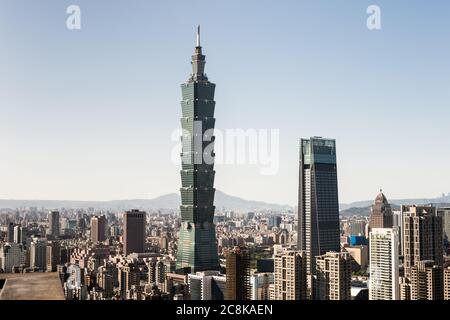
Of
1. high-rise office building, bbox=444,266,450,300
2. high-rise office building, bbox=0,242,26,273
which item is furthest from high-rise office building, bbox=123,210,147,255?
high-rise office building, bbox=444,266,450,300

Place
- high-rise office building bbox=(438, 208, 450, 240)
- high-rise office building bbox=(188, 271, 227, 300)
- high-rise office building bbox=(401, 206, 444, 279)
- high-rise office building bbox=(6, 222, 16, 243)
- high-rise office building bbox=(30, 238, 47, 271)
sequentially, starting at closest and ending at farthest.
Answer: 1. high-rise office building bbox=(188, 271, 227, 300)
2. high-rise office building bbox=(401, 206, 444, 279)
3. high-rise office building bbox=(30, 238, 47, 271)
4. high-rise office building bbox=(438, 208, 450, 240)
5. high-rise office building bbox=(6, 222, 16, 243)

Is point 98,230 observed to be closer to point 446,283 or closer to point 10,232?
point 10,232

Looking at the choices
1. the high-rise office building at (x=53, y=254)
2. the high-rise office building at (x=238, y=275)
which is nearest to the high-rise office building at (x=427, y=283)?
the high-rise office building at (x=238, y=275)

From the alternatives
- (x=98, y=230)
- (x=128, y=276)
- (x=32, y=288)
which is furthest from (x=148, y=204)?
(x=32, y=288)

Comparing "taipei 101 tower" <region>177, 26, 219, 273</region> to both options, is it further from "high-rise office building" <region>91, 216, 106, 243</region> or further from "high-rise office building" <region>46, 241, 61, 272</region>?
"high-rise office building" <region>46, 241, 61, 272</region>

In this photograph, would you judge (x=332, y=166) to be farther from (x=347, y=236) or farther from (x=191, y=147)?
(x=191, y=147)
